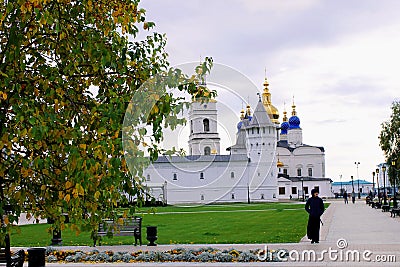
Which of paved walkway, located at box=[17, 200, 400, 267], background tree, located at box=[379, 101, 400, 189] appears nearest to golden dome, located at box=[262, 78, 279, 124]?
background tree, located at box=[379, 101, 400, 189]

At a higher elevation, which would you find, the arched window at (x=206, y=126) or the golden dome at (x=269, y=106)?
the golden dome at (x=269, y=106)

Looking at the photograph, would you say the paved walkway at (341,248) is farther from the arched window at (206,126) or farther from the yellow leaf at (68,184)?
the arched window at (206,126)

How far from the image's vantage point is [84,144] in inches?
247

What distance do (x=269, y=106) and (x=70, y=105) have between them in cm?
10433

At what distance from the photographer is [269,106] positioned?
111 metres

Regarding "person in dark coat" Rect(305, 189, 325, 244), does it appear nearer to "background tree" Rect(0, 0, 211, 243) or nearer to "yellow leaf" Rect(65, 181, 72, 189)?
"background tree" Rect(0, 0, 211, 243)

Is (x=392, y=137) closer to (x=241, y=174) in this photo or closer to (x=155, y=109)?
(x=241, y=174)

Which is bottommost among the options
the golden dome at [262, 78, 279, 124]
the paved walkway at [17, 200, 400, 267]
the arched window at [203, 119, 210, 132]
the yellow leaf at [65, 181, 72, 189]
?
the paved walkway at [17, 200, 400, 267]

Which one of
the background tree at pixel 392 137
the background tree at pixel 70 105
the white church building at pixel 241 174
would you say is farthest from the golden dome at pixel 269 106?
the background tree at pixel 70 105

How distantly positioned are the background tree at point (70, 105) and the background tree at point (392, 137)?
50.5 metres

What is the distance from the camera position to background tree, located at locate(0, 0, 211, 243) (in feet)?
20.5

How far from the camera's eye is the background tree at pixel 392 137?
55.4 metres

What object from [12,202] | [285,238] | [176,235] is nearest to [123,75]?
[12,202]

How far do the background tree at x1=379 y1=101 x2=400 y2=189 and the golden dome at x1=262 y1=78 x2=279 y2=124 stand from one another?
4913cm
